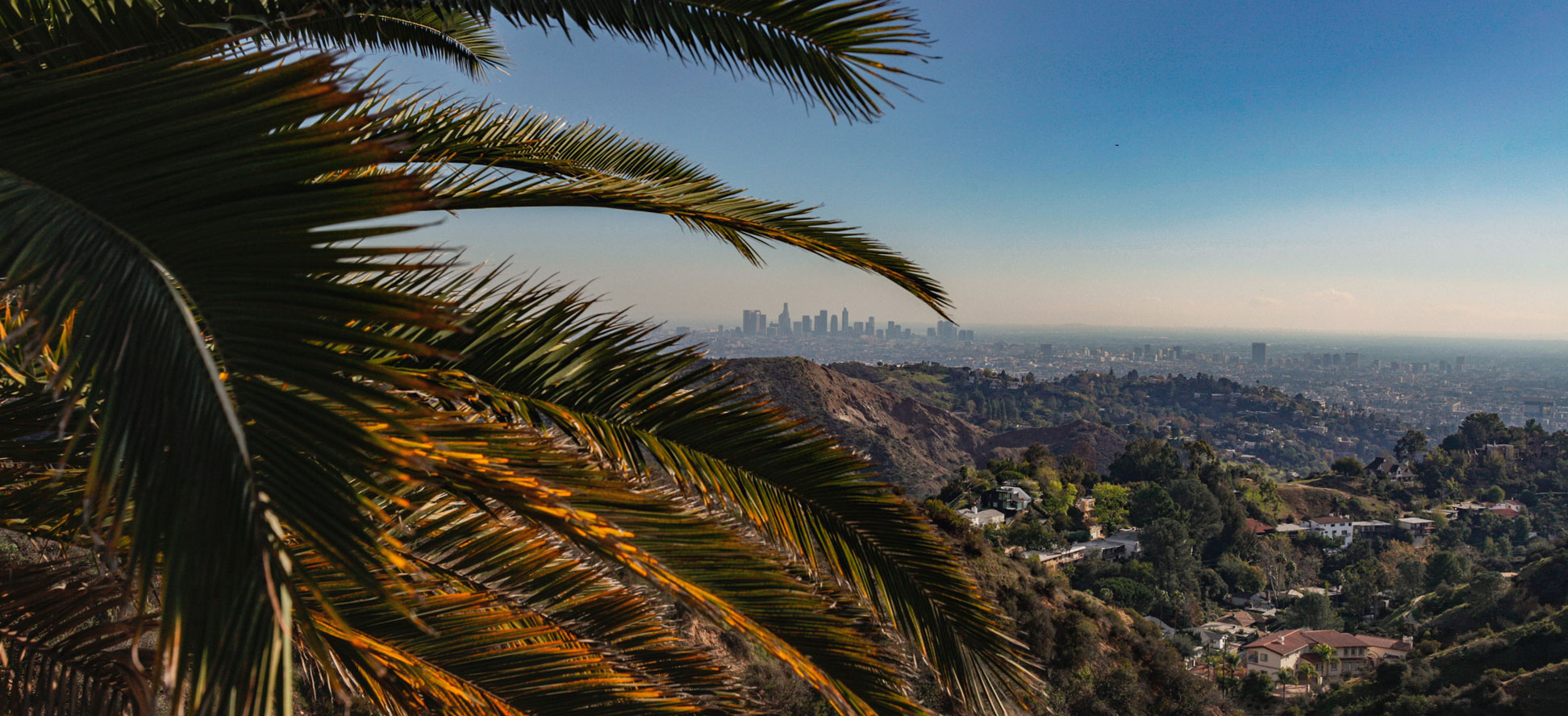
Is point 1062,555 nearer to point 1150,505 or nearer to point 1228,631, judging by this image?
point 1228,631

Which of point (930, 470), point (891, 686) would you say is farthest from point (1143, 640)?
point (930, 470)

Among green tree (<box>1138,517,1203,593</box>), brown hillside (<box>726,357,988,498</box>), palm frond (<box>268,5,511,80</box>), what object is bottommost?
green tree (<box>1138,517,1203,593</box>)

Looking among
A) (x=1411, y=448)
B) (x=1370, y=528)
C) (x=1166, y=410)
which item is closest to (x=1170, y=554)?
(x=1370, y=528)

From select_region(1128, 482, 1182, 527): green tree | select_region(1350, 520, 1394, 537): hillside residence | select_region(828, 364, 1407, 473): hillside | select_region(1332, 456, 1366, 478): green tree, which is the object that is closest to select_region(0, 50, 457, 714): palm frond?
select_region(1128, 482, 1182, 527): green tree

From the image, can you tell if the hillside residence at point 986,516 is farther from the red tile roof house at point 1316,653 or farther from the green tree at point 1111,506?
the red tile roof house at point 1316,653

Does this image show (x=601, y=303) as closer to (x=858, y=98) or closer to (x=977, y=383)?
(x=858, y=98)

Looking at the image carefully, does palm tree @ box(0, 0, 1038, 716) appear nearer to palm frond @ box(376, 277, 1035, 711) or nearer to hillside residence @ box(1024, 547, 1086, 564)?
palm frond @ box(376, 277, 1035, 711)

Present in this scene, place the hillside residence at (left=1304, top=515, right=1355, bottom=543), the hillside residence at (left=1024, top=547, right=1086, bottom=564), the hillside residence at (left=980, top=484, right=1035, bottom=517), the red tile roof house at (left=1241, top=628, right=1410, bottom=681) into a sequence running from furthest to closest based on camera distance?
the hillside residence at (left=1304, top=515, right=1355, bottom=543) → the hillside residence at (left=980, top=484, right=1035, bottom=517) → the hillside residence at (left=1024, top=547, right=1086, bottom=564) → the red tile roof house at (left=1241, top=628, right=1410, bottom=681)
